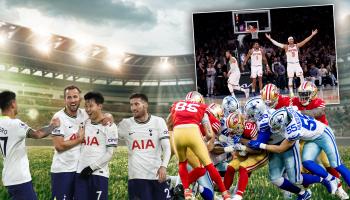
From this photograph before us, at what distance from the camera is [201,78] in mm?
19078

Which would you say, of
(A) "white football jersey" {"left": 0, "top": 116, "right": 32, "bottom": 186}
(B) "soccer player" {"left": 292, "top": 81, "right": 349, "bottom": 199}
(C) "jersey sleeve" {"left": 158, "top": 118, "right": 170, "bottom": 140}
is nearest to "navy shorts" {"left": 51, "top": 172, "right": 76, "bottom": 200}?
(A) "white football jersey" {"left": 0, "top": 116, "right": 32, "bottom": 186}

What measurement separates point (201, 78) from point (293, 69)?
3775 mm

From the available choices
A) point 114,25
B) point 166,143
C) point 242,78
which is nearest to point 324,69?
point 242,78

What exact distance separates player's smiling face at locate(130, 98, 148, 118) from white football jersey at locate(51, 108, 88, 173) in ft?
2.25

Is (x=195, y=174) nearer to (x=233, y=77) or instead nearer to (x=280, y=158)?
(x=280, y=158)

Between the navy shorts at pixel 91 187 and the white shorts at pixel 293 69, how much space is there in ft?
46.7

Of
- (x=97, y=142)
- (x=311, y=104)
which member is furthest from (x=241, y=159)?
(x=97, y=142)

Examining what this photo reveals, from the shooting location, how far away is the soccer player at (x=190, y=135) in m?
6.77

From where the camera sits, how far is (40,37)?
78.9 feet

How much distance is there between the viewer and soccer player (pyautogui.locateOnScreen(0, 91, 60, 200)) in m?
5.53

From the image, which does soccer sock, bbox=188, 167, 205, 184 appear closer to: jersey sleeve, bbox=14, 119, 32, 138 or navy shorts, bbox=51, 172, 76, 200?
navy shorts, bbox=51, 172, 76, 200

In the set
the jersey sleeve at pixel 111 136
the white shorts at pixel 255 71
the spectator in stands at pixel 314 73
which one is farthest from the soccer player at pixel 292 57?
the jersey sleeve at pixel 111 136

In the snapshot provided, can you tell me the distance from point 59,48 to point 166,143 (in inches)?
A: 779

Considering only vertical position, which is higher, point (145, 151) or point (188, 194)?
point (145, 151)
